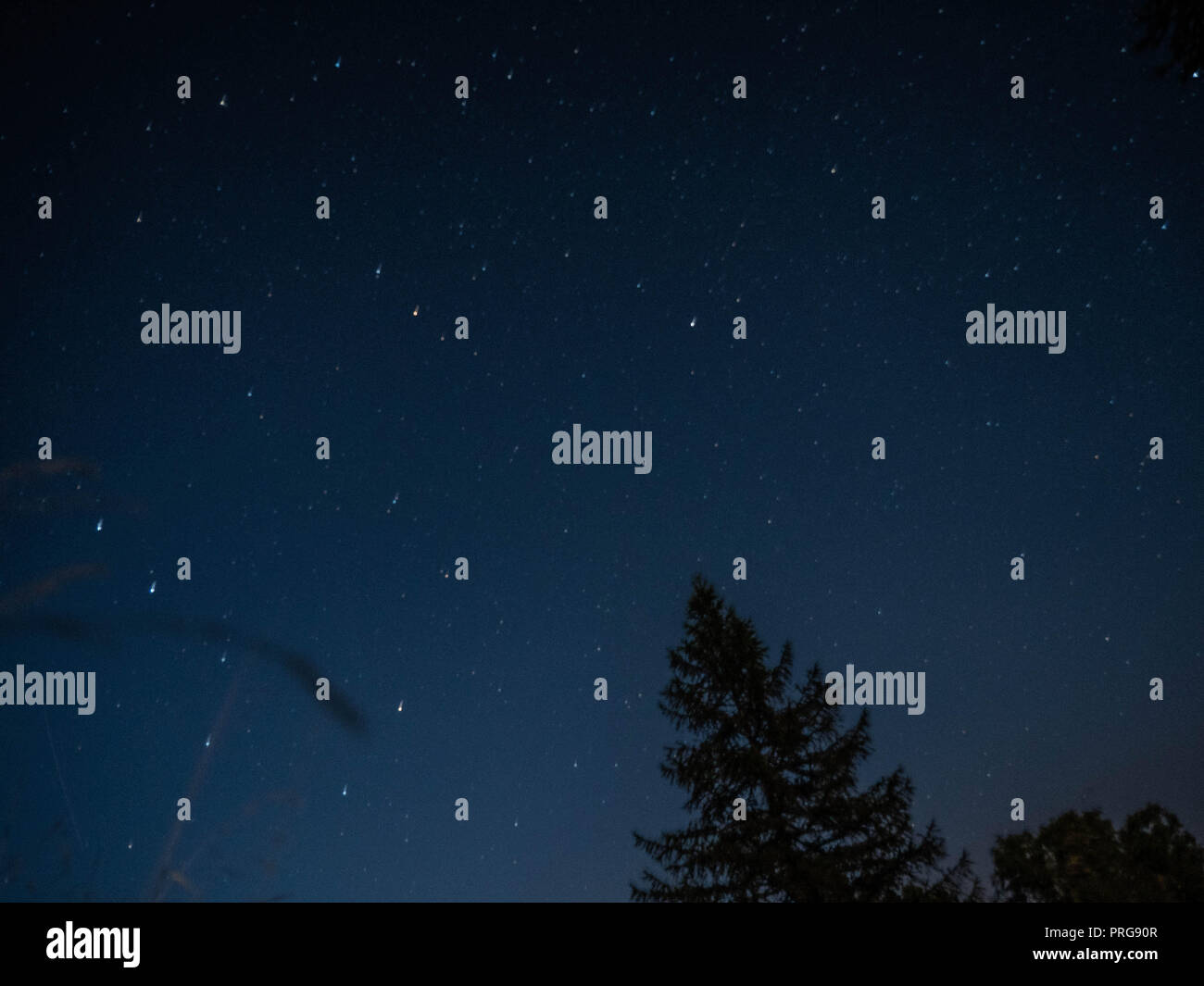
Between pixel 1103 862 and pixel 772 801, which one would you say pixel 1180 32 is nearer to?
pixel 772 801

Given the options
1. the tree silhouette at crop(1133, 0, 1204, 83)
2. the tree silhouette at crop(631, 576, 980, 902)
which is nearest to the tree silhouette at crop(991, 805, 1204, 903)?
the tree silhouette at crop(631, 576, 980, 902)

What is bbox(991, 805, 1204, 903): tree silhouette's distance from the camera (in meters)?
29.8

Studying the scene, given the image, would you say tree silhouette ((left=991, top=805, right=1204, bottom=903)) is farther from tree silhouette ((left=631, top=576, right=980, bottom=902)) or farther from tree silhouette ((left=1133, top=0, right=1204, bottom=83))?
tree silhouette ((left=1133, top=0, right=1204, bottom=83))

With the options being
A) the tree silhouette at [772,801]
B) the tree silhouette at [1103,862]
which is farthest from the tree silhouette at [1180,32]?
the tree silhouette at [1103,862]

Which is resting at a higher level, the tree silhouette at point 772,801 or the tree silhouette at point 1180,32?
the tree silhouette at point 1180,32

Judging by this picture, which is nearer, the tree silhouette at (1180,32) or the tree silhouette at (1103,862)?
the tree silhouette at (1180,32)

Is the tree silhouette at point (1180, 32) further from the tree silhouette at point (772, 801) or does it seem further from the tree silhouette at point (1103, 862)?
the tree silhouette at point (1103, 862)

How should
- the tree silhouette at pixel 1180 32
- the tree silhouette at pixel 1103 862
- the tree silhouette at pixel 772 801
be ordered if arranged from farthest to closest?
the tree silhouette at pixel 1103 862 → the tree silhouette at pixel 772 801 → the tree silhouette at pixel 1180 32

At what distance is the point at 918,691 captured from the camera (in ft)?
40.1

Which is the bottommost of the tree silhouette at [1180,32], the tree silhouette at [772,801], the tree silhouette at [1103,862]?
the tree silhouette at [1103,862]

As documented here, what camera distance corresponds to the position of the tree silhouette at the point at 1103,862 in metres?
29.8

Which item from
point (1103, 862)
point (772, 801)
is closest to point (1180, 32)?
point (772, 801)
